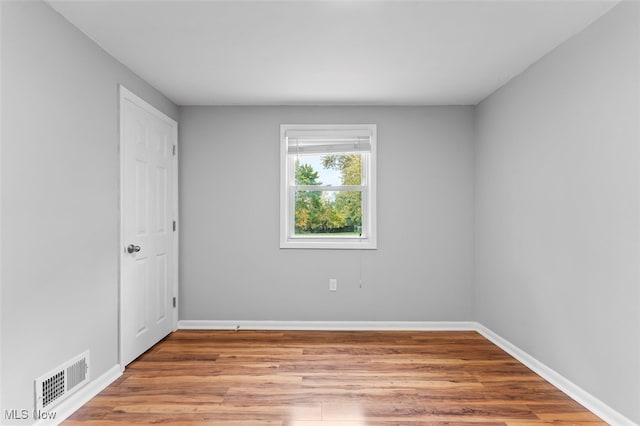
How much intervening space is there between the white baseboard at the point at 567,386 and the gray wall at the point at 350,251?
0.87 metres

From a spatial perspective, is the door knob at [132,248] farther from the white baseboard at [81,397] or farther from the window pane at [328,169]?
the window pane at [328,169]

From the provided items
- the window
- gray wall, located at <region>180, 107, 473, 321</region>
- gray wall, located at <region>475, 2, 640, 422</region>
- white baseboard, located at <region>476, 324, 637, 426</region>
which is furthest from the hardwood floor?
the window

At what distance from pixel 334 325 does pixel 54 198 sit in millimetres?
2953

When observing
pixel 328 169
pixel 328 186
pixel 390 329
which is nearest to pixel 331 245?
pixel 328 186

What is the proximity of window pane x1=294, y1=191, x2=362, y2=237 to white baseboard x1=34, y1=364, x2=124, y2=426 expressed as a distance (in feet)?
7.26

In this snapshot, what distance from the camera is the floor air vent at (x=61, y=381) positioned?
2320 millimetres

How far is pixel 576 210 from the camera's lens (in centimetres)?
278

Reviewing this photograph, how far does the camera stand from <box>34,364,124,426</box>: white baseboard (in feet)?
7.95

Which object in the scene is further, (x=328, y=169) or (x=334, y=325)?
(x=328, y=169)

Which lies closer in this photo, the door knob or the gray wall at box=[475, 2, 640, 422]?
the gray wall at box=[475, 2, 640, 422]

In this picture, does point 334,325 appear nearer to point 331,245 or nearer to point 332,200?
point 331,245

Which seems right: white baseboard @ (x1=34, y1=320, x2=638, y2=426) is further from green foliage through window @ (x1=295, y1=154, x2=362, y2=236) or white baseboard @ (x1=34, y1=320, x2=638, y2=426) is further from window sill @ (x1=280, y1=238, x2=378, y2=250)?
green foliage through window @ (x1=295, y1=154, x2=362, y2=236)

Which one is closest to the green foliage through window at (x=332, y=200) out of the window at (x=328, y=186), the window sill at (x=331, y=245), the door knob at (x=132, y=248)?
the window at (x=328, y=186)

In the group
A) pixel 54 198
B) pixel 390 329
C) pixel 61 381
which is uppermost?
pixel 54 198
